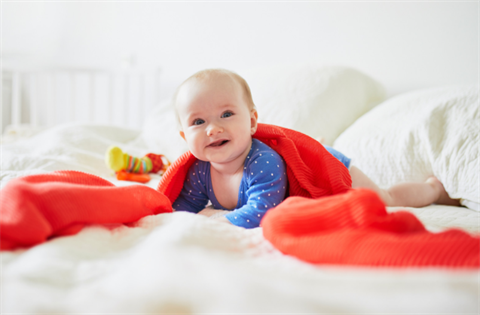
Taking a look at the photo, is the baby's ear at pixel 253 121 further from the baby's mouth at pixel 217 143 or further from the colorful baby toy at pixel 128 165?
the colorful baby toy at pixel 128 165

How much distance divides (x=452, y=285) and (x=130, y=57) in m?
2.63

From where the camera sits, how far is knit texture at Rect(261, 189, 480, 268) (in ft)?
1.24

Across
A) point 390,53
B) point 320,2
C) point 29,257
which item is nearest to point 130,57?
point 320,2

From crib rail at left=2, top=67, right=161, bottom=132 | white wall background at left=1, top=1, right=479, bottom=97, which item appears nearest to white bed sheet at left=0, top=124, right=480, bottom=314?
white wall background at left=1, top=1, right=479, bottom=97

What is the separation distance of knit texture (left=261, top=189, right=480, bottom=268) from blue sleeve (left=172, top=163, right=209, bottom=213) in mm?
446

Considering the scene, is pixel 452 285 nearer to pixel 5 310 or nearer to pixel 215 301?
pixel 215 301

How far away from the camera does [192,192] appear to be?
989 mm

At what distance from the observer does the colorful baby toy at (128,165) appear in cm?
123

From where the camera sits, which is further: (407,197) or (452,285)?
(407,197)

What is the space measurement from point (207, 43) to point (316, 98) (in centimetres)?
117

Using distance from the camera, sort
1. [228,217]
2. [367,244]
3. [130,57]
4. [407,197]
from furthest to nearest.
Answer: [130,57]
[407,197]
[228,217]
[367,244]

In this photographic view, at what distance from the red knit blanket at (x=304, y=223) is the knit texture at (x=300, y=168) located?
10.2 inches

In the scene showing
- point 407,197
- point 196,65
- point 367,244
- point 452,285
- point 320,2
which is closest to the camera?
point 452,285

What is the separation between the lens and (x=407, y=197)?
99 cm
